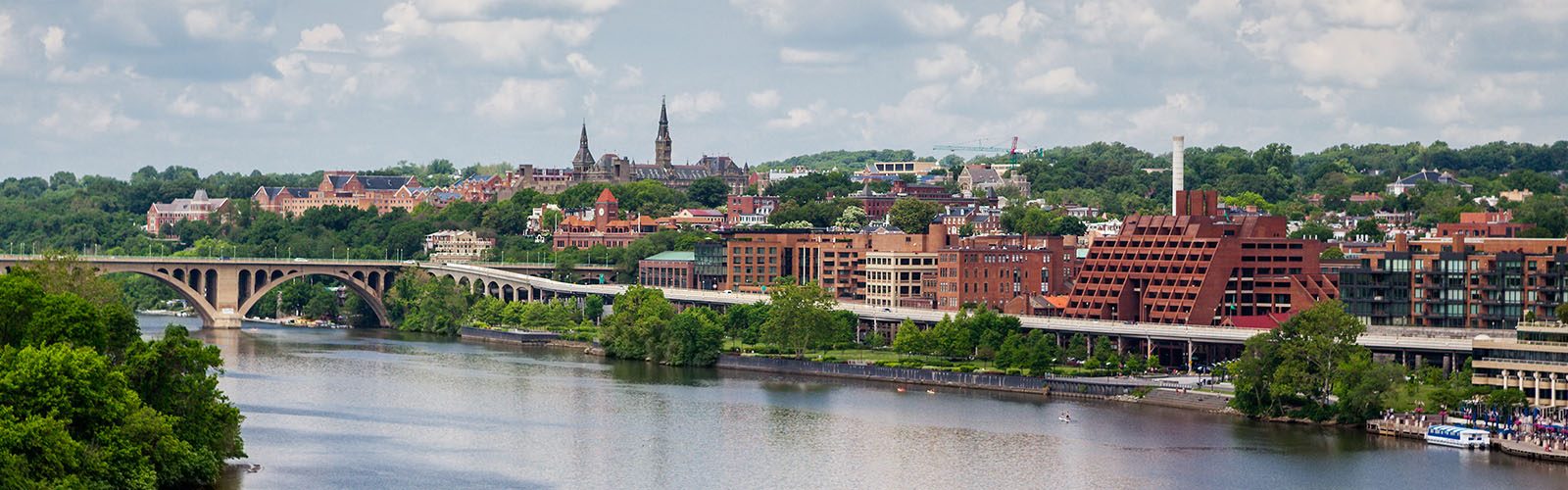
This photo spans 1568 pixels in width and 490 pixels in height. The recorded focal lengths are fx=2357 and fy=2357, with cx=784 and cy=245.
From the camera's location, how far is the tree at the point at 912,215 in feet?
559

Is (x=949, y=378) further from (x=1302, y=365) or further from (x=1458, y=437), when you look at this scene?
(x=1458, y=437)

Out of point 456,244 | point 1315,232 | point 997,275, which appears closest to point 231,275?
point 456,244

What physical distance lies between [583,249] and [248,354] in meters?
59.5

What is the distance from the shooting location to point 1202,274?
102625mm

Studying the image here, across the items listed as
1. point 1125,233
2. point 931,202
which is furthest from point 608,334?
point 931,202

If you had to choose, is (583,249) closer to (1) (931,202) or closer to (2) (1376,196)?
(1) (931,202)

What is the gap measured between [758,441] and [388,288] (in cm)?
8197

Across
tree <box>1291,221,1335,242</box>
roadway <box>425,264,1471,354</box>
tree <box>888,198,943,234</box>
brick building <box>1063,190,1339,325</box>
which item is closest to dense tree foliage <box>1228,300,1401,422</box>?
roadway <box>425,264,1471,354</box>

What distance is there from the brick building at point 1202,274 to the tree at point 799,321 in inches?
497

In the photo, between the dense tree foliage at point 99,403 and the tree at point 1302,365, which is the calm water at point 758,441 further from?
the dense tree foliage at point 99,403

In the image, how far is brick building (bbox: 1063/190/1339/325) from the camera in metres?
103

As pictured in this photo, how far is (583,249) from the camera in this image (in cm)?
16675

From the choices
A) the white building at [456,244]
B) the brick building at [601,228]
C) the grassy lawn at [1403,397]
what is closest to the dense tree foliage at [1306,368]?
the grassy lawn at [1403,397]

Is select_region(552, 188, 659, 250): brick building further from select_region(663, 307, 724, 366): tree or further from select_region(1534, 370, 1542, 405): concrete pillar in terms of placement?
select_region(1534, 370, 1542, 405): concrete pillar
